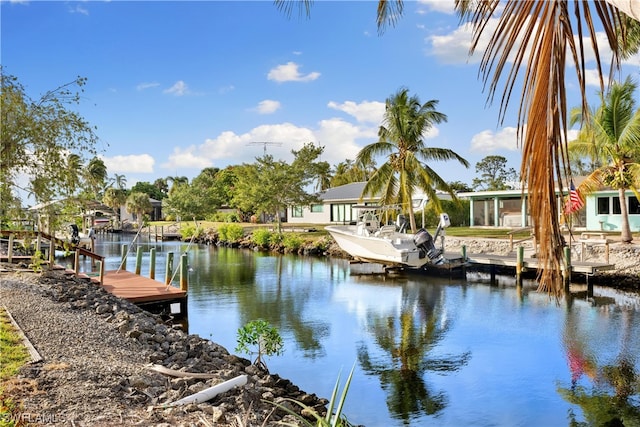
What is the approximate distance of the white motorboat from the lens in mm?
21625

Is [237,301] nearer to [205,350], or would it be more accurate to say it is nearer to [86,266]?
[205,350]

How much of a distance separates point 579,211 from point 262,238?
67.0ft

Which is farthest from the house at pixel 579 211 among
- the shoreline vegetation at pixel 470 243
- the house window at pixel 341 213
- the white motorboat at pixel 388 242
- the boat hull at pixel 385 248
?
the house window at pixel 341 213

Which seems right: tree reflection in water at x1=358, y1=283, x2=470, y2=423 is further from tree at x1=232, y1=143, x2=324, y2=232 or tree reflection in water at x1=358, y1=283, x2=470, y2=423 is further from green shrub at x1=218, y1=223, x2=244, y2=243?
green shrub at x1=218, y1=223, x2=244, y2=243

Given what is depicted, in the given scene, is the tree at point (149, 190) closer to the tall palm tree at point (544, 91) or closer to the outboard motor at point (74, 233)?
the outboard motor at point (74, 233)

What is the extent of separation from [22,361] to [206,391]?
2176 millimetres

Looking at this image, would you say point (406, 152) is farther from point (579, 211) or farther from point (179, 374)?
point (179, 374)

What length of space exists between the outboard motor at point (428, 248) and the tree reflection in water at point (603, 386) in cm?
899

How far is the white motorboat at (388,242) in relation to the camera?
2162cm

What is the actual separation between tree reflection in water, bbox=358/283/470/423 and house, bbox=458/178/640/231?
836 cm

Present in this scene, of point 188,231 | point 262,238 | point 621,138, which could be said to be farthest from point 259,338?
point 188,231

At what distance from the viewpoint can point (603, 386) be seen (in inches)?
361

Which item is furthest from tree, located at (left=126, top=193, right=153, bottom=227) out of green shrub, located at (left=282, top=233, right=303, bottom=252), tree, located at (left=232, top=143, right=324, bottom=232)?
green shrub, located at (left=282, top=233, right=303, bottom=252)

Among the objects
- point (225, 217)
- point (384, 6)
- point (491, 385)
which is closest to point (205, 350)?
point (491, 385)
